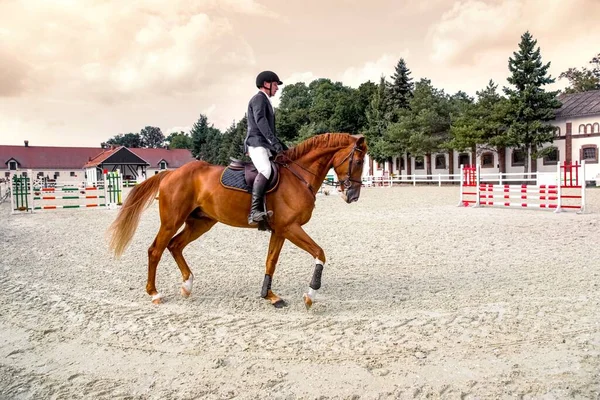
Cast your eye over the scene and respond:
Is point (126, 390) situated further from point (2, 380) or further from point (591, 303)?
point (591, 303)

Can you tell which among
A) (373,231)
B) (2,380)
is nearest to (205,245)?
(373,231)

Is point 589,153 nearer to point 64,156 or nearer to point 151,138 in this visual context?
point 64,156

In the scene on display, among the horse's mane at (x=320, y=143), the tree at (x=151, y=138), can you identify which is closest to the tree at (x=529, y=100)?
the horse's mane at (x=320, y=143)

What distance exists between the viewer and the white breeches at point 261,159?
5.58m

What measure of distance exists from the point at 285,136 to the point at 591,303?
69.2m

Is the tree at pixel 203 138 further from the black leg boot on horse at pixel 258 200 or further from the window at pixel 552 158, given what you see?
the black leg boot on horse at pixel 258 200

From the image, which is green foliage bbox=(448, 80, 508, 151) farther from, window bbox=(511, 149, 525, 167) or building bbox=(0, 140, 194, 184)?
building bbox=(0, 140, 194, 184)

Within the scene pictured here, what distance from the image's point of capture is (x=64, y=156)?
86.6 meters

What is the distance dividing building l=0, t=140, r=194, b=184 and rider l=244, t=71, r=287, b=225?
74.3 m

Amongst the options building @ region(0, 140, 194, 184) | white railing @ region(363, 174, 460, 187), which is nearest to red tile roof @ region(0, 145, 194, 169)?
building @ region(0, 140, 194, 184)

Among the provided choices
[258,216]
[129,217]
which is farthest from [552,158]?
[129,217]

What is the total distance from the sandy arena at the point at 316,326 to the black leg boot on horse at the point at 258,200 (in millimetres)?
1080

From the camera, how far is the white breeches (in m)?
5.58

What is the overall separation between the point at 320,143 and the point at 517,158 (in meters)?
42.3
